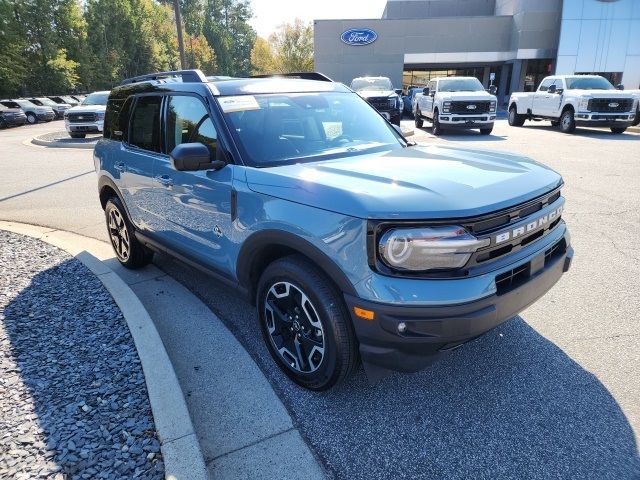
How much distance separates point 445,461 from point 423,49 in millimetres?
37652

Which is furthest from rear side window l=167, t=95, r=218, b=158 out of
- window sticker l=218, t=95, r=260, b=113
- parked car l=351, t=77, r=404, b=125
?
parked car l=351, t=77, r=404, b=125

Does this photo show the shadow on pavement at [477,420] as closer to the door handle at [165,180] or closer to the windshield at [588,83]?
the door handle at [165,180]

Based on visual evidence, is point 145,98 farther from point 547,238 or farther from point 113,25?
point 113,25

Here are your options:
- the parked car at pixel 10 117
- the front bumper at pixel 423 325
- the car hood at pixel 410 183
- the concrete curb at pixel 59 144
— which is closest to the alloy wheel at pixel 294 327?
the front bumper at pixel 423 325

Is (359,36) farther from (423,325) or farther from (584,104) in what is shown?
(423,325)

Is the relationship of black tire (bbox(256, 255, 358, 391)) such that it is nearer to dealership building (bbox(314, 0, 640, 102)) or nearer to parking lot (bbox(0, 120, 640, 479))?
parking lot (bbox(0, 120, 640, 479))

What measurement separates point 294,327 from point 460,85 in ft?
52.6

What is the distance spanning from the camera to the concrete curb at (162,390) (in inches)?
90.5

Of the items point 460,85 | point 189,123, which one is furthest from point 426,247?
point 460,85

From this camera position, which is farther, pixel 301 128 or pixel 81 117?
pixel 81 117

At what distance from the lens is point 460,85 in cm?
1677

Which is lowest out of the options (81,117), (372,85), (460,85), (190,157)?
(81,117)

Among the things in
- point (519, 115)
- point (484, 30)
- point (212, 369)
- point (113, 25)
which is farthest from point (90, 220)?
point (113, 25)

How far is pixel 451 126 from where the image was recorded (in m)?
15.9
